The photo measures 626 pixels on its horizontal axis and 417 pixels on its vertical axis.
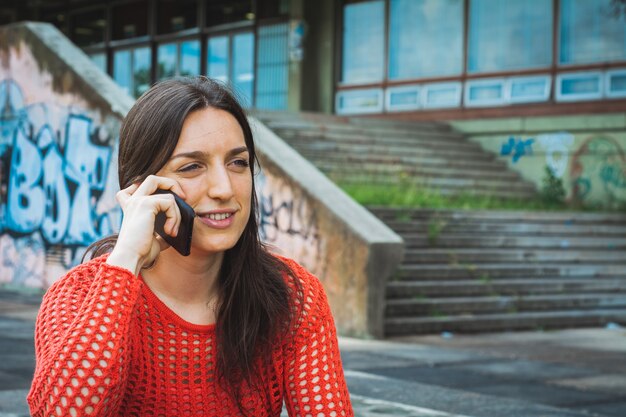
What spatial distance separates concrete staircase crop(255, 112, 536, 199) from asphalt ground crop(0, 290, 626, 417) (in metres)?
4.79

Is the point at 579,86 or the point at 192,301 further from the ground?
the point at 579,86

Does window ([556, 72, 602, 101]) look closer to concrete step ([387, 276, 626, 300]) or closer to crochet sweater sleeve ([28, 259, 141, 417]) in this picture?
concrete step ([387, 276, 626, 300])

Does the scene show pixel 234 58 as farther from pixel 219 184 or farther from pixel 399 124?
pixel 219 184

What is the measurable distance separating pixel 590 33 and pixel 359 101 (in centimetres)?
503

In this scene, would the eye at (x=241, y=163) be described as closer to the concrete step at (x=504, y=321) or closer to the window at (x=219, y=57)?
the concrete step at (x=504, y=321)

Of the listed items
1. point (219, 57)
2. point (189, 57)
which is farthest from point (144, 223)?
point (189, 57)

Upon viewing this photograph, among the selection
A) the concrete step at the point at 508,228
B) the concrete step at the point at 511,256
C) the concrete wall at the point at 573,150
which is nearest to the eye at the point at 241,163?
the concrete step at the point at 511,256

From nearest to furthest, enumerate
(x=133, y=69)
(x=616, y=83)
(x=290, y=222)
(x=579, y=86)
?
(x=290, y=222), (x=616, y=83), (x=579, y=86), (x=133, y=69)

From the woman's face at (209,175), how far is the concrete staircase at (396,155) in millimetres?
11764

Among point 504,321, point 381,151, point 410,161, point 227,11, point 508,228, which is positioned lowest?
point 504,321

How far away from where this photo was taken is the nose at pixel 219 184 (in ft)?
8.31

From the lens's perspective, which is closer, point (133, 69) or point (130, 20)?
point (133, 69)

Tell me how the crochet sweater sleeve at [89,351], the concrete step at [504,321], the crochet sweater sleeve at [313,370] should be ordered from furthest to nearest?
the concrete step at [504,321] → the crochet sweater sleeve at [313,370] → the crochet sweater sleeve at [89,351]

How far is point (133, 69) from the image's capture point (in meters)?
26.6
